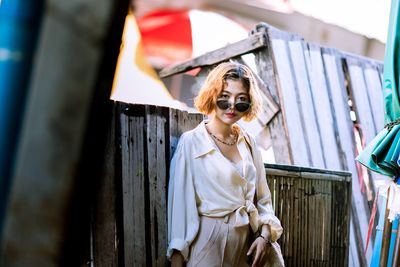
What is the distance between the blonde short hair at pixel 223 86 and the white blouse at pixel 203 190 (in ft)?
0.67

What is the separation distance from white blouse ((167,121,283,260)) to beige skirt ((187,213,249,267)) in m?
0.04

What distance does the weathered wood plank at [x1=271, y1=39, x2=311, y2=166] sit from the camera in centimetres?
618

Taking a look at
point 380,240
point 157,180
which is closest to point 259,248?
point 157,180

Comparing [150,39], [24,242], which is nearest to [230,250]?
[24,242]

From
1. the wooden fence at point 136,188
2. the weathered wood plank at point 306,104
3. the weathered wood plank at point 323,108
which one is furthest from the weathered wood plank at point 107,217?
the weathered wood plank at point 323,108

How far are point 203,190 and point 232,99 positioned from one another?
2.11ft

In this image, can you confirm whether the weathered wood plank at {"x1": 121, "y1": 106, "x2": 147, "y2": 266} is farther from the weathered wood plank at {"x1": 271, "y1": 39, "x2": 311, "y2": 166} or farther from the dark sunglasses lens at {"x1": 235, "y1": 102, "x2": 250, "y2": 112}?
the weathered wood plank at {"x1": 271, "y1": 39, "x2": 311, "y2": 166}

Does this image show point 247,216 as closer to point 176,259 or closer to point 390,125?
point 176,259

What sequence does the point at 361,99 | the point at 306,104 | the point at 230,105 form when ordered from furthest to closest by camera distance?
the point at 361,99 < the point at 306,104 < the point at 230,105

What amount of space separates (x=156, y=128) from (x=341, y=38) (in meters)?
6.63

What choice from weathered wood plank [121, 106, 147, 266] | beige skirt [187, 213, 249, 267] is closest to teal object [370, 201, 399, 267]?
beige skirt [187, 213, 249, 267]

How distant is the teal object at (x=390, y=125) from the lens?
3.75 meters

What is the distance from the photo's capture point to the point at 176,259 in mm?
3404

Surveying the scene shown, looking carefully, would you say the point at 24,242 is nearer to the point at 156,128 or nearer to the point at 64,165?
the point at 64,165
